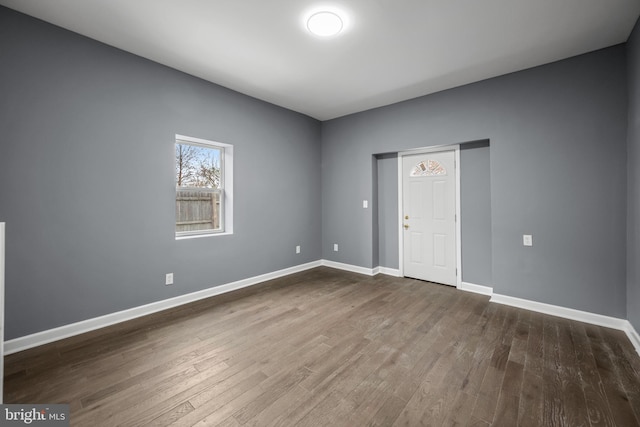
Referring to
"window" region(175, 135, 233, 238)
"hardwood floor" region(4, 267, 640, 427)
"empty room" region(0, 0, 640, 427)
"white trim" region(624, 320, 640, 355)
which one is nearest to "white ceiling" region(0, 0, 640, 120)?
"empty room" region(0, 0, 640, 427)

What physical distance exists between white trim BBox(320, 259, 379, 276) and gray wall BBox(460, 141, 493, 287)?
4.79ft

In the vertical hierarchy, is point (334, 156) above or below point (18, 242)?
above

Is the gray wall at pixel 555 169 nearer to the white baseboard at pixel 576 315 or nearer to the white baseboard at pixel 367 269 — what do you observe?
the white baseboard at pixel 576 315

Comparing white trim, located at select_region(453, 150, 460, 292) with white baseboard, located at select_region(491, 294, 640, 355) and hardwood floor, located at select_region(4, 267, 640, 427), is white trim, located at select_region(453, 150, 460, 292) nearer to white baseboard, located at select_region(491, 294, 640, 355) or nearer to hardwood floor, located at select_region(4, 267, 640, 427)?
white baseboard, located at select_region(491, 294, 640, 355)

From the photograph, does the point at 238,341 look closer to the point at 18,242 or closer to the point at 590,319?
the point at 18,242

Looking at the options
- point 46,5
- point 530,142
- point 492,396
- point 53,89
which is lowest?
point 492,396

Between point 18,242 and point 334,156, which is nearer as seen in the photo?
point 18,242

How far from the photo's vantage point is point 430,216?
171 inches

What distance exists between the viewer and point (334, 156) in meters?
5.27

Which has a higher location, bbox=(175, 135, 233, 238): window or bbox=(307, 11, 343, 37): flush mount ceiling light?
bbox=(307, 11, 343, 37): flush mount ceiling light

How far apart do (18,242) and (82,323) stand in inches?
36.7

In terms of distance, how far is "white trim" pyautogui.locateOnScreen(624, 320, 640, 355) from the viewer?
2.36m

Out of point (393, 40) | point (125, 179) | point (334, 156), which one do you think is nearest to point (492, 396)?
point (393, 40)

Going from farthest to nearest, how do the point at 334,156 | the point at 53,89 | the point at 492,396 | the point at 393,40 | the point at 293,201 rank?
the point at 334,156
the point at 293,201
the point at 393,40
the point at 53,89
the point at 492,396
